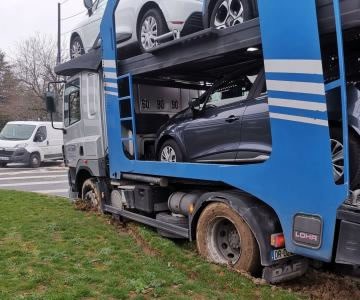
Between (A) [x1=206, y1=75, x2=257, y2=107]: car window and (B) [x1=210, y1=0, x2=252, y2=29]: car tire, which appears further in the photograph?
(A) [x1=206, y1=75, x2=257, y2=107]: car window

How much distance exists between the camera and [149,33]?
6.50m

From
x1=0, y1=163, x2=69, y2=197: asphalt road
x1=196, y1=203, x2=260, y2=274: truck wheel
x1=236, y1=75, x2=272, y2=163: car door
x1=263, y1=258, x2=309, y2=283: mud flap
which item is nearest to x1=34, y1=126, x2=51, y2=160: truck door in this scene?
x1=0, y1=163, x2=69, y2=197: asphalt road

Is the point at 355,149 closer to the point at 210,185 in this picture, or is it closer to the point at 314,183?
the point at 314,183

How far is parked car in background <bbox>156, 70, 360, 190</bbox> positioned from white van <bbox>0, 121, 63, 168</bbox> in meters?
16.0

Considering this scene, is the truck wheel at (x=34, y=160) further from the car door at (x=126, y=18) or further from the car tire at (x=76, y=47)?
the car door at (x=126, y=18)

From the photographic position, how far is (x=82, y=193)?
8.80 meters

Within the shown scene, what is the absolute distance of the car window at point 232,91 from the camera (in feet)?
17.7

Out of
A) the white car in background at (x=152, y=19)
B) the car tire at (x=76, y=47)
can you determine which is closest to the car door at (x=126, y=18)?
the white car in background at (x=152, y=19)

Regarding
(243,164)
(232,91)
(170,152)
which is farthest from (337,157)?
(170,152)

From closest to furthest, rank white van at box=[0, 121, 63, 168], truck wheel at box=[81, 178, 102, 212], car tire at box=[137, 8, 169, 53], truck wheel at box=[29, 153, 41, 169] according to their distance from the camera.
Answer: car tire at box=[137, 8, 169, 53], truck wheel at box=[81, 178, 102, 212], white van at box=[0, 121, 63, 168], truck wheel at box=[29, 153, 41, 169]

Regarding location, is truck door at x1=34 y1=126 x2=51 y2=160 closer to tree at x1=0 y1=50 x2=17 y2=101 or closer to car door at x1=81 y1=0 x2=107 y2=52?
car door at x1=81 y1=0 x2=107 y2=52

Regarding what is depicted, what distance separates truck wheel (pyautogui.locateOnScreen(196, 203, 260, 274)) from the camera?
15.3 feet

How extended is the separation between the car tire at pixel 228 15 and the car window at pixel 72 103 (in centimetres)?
387

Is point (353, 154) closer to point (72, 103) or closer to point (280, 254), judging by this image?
point (280, 254)
